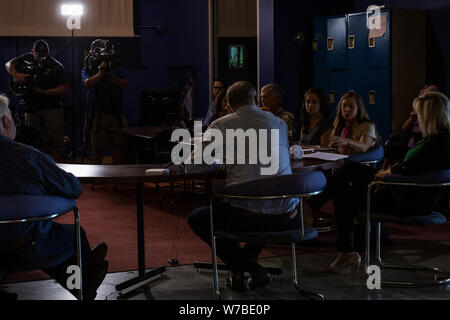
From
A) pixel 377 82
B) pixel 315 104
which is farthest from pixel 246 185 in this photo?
pixel 377 82

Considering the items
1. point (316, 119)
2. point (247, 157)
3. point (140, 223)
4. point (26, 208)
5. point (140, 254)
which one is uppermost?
point (316, 119)

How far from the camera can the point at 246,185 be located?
3.41m

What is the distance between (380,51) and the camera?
7691mm

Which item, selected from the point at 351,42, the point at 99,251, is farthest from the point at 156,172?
A: the point at 351,42

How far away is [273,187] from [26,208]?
118 cm

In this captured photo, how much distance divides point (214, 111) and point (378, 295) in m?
3.78

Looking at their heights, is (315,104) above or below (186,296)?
above

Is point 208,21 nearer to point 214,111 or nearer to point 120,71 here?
point 120,71

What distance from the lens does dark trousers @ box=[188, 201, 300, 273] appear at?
362cm

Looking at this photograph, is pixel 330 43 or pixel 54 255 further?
pixel 330 43

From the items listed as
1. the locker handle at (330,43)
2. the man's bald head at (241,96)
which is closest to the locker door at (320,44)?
the locker handle at (330,43)

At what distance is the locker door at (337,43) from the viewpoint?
8.11 m

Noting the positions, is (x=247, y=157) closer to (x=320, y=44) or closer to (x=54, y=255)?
(x=54, y=255)

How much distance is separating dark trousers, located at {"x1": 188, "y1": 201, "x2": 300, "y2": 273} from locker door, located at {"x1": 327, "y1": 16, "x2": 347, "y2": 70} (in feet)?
15.3
